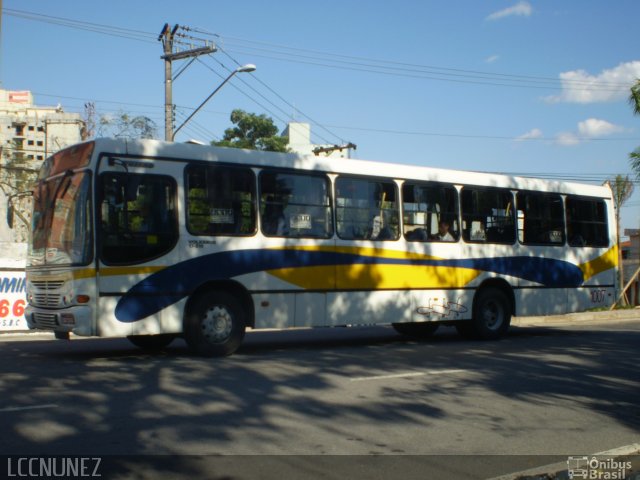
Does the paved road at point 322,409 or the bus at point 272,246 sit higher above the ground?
the bus at point 272,246

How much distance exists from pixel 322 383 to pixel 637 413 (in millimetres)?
3607

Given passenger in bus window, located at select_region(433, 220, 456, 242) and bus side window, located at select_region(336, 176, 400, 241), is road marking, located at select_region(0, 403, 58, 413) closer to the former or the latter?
bus side window, located at select_region(336, 176, 400, 241)

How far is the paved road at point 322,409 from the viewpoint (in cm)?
572

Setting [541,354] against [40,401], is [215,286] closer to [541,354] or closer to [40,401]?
[40,401]

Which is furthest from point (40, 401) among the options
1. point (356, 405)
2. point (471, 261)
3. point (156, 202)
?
point (471, 261)

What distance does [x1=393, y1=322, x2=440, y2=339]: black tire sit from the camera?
15.8m

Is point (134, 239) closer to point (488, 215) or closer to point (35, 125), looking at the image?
point (488, 215)

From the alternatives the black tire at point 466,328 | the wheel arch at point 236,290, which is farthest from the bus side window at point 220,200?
the black tire at point 466,328

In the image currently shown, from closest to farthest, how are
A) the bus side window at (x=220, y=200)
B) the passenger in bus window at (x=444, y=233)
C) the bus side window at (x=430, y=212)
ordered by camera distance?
the bus side window at (x=220, y=200) < the bus side window at (x=430, y=212) < the passenger in bus window at (x=444, y=233)

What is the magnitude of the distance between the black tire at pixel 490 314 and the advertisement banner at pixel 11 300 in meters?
12.8

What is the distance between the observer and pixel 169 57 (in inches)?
999

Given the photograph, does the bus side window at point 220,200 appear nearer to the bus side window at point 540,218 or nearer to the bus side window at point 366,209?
the bus side window at point 366,209

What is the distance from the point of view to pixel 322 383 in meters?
8.95

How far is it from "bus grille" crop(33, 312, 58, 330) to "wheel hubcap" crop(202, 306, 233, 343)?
2176mm
